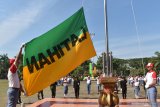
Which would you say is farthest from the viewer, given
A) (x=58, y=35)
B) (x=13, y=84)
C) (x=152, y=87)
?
(x=152, y=87)

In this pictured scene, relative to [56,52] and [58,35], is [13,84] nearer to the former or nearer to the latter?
[56,52]

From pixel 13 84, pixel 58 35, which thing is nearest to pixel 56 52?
pixel 58 35

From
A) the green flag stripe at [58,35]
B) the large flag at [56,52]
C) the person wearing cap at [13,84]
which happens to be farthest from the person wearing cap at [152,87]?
the person wearing cap at [13,84]

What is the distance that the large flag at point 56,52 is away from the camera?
9.12 metres

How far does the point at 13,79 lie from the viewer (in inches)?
367

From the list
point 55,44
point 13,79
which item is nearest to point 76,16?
point 55,44

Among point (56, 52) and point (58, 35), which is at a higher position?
point (58, 35)

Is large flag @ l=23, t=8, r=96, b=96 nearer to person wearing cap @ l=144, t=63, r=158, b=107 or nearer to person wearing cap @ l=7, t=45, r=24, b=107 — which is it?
person wearing cap @ l=7, t=45, r=24, b=107

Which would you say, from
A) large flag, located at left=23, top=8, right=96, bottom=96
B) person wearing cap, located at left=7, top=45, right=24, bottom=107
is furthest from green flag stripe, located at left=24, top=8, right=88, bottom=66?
person wearing cap, located at left=7, top=45, right=24, bottom=107

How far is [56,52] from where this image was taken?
9414 mm

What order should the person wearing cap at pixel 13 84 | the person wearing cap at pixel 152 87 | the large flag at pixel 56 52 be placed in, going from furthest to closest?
the person wearing cap at pixel 152 87, the person wearing cap at pixel 13 84, the large flag at pixel 56 52

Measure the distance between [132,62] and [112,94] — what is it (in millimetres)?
151624

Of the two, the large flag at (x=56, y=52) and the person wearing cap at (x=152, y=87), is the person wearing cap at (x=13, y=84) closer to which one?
the large flag at (x=56, y=52)

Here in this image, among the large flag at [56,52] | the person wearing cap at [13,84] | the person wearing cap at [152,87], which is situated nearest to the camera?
the large flag at [56,52]
